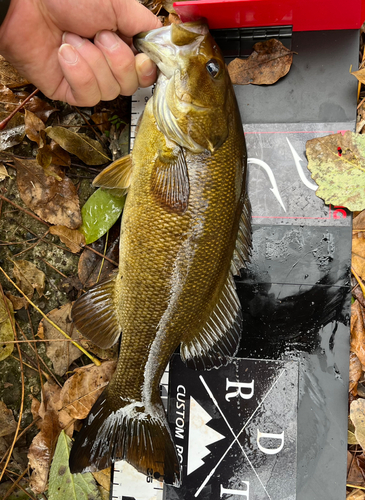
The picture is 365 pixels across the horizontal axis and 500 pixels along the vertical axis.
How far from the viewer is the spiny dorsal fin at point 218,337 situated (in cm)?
177

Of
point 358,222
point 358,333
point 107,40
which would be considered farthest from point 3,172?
point 358,333

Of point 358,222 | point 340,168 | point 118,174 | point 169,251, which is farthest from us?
point 358,222

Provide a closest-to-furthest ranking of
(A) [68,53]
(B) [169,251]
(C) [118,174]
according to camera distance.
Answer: (A) [68,53], (B) [169,251], (C) [118,174]

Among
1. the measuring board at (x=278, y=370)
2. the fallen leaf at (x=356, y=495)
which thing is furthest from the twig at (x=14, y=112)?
the fallen leaf at (x=356, y=495)

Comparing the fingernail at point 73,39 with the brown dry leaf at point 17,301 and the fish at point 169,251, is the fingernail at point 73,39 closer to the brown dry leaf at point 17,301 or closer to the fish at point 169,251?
the fish at point 169,251

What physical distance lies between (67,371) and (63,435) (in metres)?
0.33

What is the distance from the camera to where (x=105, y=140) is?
2.09m

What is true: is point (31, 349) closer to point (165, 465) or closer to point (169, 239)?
point (165, 465)

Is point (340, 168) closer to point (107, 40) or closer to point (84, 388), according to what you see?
point (107, 40)

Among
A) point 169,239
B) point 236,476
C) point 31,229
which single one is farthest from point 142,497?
point 31,229

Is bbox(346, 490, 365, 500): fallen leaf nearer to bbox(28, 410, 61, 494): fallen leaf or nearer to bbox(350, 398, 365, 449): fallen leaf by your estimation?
bbox(350, 398, 365, 449): fallen leaf

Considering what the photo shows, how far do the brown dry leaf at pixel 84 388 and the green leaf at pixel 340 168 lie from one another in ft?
4.90

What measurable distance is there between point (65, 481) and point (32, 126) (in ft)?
6.23

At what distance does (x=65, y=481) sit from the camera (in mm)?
1951
